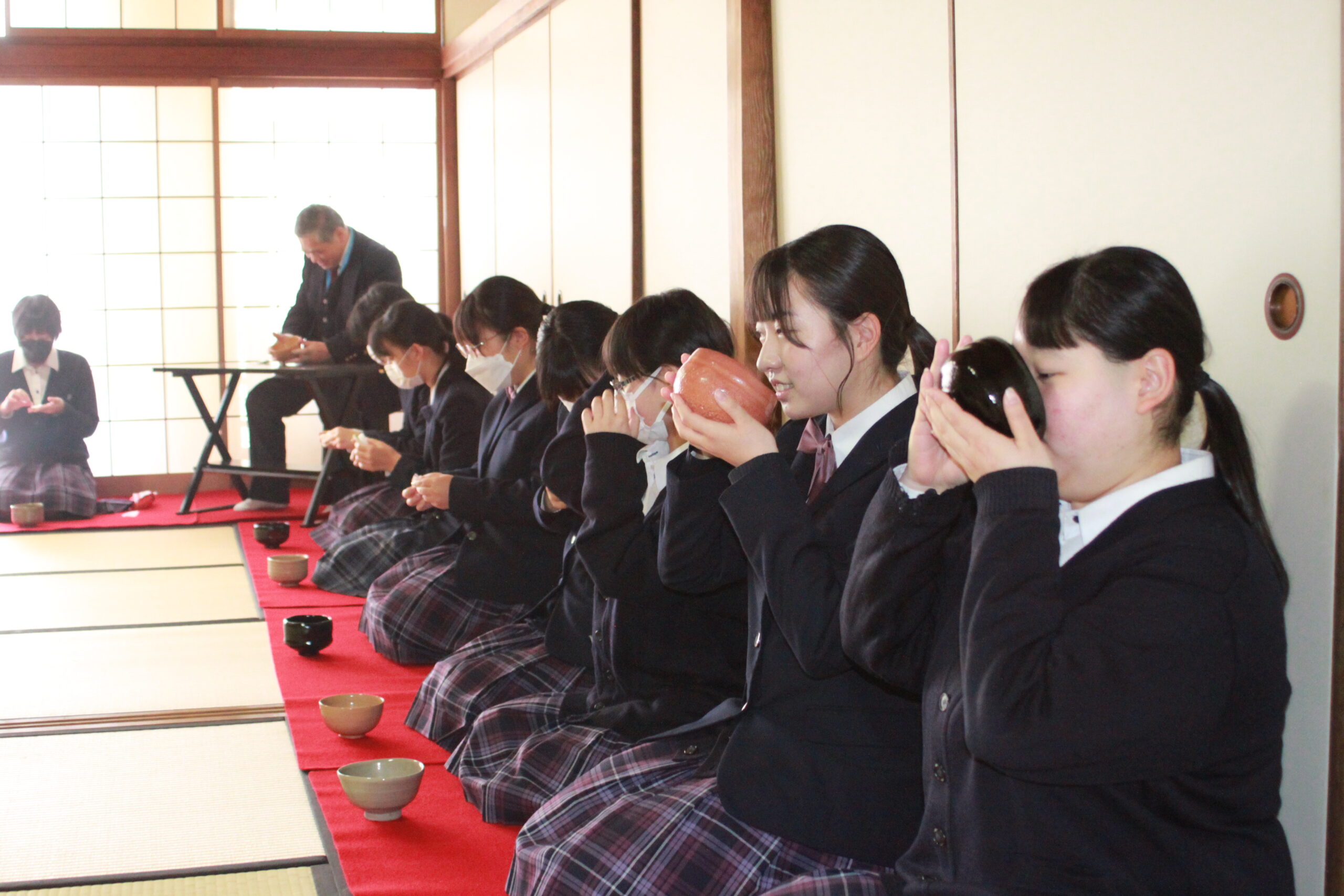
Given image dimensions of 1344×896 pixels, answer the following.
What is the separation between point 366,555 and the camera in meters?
4.41

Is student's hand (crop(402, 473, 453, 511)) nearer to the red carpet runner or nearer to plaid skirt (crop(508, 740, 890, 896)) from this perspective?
the red carpet runner

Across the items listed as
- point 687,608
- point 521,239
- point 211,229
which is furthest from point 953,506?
point 211,229

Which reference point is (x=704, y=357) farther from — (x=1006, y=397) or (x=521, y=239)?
(x=521, y=239)

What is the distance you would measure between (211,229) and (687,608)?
19.8ft

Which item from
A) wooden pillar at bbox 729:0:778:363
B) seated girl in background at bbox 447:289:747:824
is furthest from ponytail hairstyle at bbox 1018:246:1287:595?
wooden pillar at bbox 729:0:778:363

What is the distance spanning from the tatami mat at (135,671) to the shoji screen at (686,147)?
5.33 feet

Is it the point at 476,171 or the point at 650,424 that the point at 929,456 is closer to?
the point at 650,424

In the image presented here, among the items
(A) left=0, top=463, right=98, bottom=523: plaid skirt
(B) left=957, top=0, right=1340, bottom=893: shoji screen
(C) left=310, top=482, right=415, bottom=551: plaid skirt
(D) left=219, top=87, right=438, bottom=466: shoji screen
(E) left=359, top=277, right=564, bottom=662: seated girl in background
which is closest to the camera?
(B) left=957, top=0, right=1340, bottom=893: shoji screen

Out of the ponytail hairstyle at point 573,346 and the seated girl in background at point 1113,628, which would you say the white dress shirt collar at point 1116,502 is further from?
the ponytail hairstyle at point 573,346

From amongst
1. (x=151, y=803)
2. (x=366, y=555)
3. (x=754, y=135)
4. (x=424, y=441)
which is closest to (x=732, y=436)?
(x=151, y=803)

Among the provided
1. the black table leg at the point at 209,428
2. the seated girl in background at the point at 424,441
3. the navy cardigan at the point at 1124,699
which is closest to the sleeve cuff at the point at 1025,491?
the navy cardigan at the point at 1124,699

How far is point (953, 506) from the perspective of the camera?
4.55 ft

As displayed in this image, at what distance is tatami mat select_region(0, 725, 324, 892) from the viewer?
2.23 m

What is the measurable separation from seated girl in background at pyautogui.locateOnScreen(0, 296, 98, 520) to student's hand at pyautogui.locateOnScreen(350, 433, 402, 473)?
2.28 metres
